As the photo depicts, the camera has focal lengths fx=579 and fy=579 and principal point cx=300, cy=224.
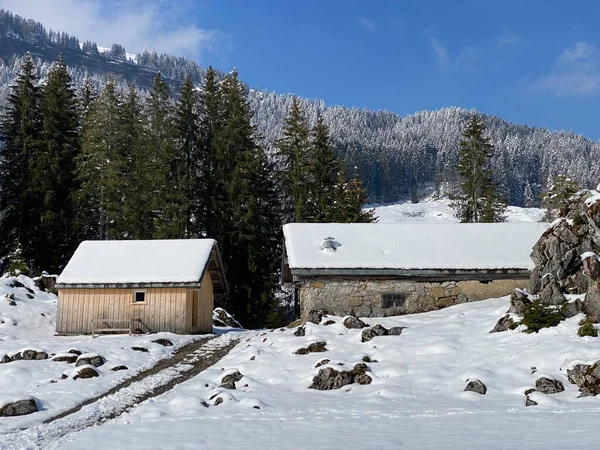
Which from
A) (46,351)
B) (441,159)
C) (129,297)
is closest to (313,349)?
(46,351)

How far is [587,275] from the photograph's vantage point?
16.2 m

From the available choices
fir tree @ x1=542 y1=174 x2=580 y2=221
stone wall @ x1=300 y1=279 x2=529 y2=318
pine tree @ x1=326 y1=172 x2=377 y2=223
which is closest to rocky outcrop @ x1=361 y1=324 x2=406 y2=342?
stone wall @ x1=300 y1=279 x2=529 y2=318

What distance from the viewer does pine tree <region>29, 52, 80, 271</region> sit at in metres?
37.3

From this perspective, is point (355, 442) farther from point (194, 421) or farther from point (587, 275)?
point (587, 275)

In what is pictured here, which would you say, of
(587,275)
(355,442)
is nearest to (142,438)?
(355,442)

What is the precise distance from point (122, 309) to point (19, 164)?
19360mm

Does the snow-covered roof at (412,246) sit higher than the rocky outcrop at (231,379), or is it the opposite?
the snow-covered roof at (412,246)

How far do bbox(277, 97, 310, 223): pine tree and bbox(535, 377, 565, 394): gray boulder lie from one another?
2681 cm

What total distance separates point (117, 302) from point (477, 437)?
19977mm

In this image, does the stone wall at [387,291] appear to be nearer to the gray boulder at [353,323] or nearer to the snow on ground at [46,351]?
the gray boulder at [353,323]

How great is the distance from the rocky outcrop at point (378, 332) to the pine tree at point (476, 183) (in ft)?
77.3

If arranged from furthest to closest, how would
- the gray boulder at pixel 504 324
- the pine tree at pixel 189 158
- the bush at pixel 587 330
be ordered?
the pine tree at pixel 189 158
the gray boulder at pixel 504 324
the bush at pixel 587 330

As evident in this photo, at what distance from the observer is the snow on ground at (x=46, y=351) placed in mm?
13914

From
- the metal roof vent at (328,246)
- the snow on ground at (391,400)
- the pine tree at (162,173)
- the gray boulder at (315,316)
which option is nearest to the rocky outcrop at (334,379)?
the snow on ground at (391,400)
